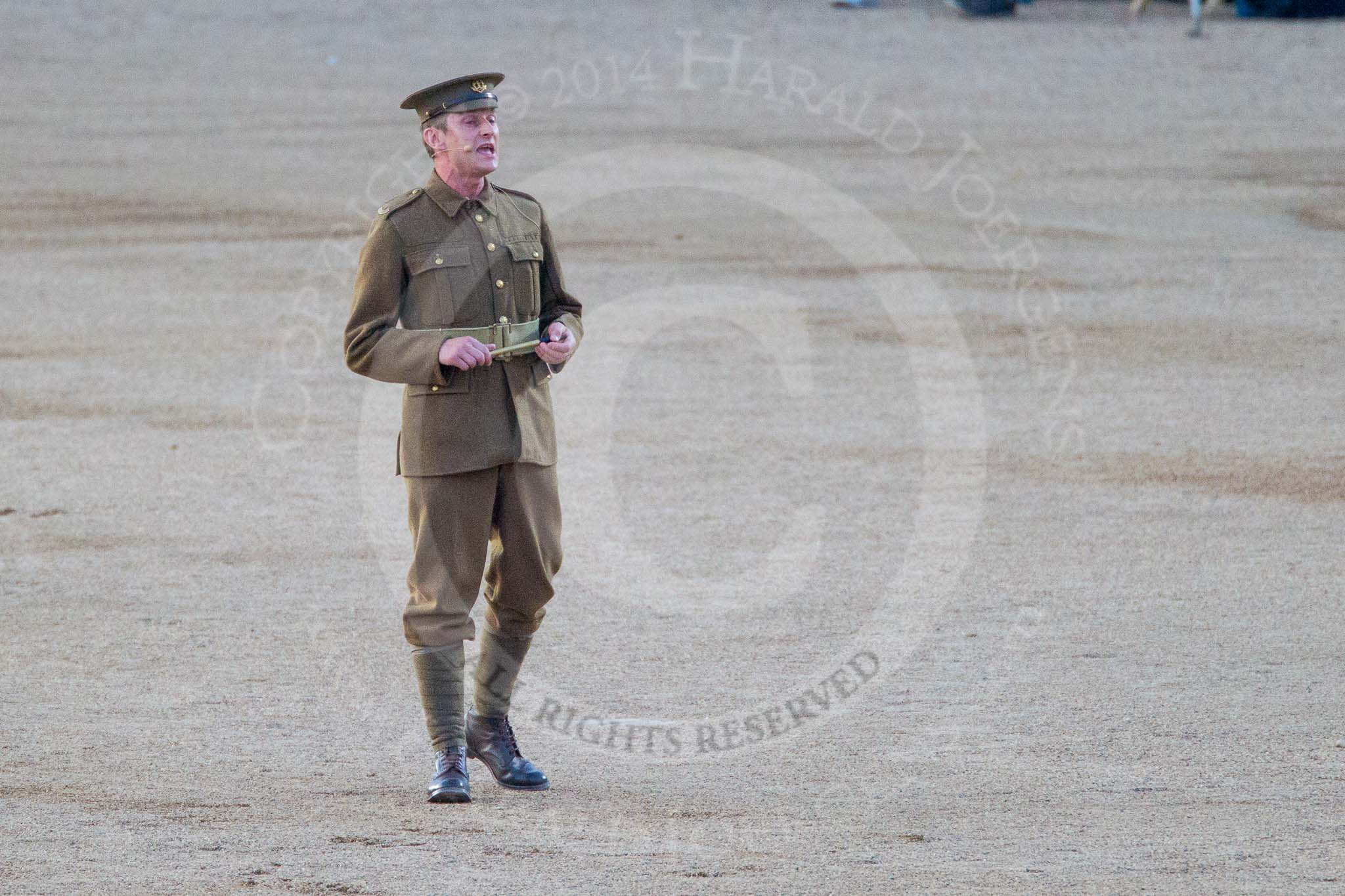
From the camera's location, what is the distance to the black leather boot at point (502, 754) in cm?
527

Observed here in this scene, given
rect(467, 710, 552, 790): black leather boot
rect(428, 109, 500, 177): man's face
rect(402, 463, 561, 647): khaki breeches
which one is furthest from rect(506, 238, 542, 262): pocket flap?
rect(467, 710, 552, 790): black leather boot

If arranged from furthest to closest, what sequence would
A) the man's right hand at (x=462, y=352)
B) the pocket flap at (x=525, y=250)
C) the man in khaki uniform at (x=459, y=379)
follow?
the pocket flap at (x=525, y=250) < the man in khaki uniform at (x=459, y=379) < the man's right hand at (x=462, y=352)

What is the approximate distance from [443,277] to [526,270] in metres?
0.26

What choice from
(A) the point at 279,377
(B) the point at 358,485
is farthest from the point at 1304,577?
(A) the point at 279,377

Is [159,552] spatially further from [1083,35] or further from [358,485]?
[1083,35]

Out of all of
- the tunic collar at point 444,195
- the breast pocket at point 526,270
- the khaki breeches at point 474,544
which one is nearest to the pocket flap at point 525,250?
the breast pocket at point 526,270

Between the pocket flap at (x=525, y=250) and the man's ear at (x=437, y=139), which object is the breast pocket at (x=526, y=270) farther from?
the man's ear at (x=437, y=139)

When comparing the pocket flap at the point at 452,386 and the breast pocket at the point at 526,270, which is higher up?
the breast pocket at the point at 526,270

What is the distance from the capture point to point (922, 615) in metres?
6.93

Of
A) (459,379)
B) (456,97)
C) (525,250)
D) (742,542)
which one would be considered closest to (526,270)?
(525,250)

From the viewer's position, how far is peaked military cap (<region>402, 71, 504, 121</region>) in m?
4.82

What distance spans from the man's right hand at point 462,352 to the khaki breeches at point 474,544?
325 mm

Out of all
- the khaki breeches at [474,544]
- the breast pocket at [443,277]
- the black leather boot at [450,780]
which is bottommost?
the black leather boot at [450,780]

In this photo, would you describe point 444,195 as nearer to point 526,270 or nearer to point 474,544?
point 526,270
